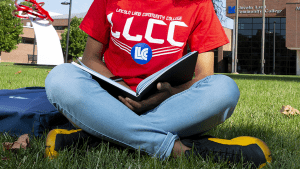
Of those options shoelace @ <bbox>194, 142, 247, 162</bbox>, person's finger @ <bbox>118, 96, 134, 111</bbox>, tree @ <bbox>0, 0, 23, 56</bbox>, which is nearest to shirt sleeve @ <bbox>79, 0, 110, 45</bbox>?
person's finger @ <bbox>118, 96, 134, 111</bbox>

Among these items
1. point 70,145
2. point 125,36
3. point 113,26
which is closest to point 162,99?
point 70,145

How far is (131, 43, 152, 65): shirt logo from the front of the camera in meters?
1.88

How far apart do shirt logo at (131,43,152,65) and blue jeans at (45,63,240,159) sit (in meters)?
0.51

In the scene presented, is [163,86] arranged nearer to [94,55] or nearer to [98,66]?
[98,66]

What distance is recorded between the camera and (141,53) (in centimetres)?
189

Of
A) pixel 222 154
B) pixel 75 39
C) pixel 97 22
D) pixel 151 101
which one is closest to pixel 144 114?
pixel 151 101

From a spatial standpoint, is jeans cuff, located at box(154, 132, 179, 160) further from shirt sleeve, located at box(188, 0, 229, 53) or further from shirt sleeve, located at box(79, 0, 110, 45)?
shirt sleeve, located at box(79, 0, 110, 45)

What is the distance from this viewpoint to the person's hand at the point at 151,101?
1.38 m

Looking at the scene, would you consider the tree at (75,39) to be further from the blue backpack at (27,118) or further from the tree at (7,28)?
the blue backpack at (27,118)

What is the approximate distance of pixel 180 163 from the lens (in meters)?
1.26

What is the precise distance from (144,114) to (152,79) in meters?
0.21

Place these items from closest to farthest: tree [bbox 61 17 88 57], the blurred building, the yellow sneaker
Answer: the yellow sneaker → the blurred building → tree [bbox 61 17 88 57]

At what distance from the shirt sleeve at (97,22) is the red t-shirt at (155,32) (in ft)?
0.37

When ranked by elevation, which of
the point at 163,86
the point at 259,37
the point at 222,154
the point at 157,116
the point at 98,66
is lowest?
the point at 222,154
